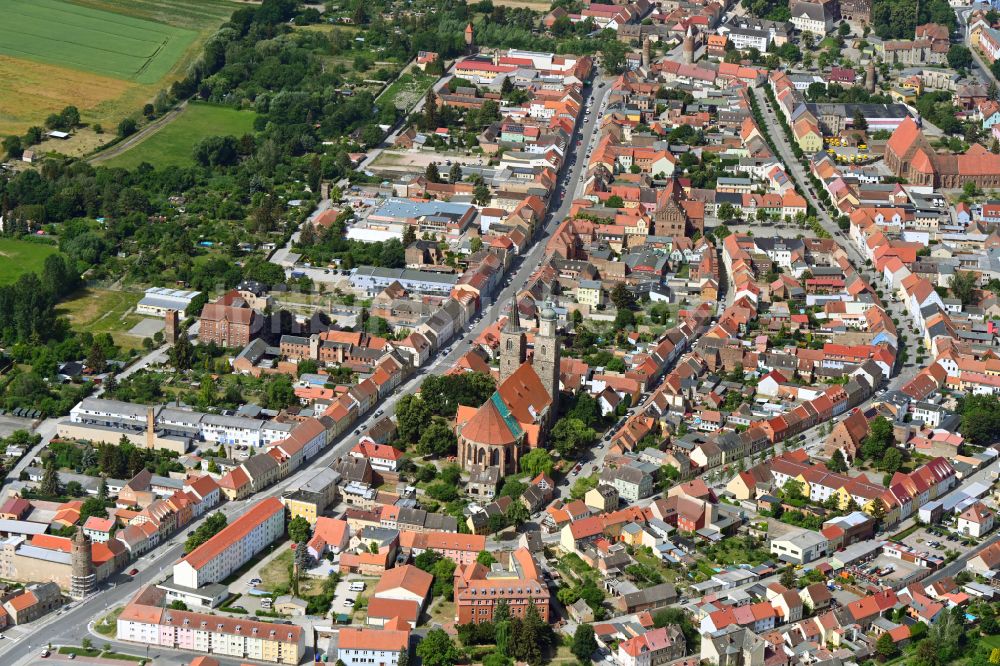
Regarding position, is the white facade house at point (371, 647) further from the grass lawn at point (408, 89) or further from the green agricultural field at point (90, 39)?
the green agricultural field at point (90, 39)

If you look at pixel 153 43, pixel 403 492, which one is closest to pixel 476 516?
pixel 403 492

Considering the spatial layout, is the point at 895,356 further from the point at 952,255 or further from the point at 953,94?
the point at 953,94

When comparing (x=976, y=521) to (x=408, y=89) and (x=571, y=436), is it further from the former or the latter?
(x=408, y=89)

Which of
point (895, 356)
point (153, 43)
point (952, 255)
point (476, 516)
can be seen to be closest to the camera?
point (476, 516)

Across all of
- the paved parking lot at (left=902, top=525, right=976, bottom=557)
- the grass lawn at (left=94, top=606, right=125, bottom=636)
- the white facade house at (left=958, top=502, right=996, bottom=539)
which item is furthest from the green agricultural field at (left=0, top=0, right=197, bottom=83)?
the white facade house at (left=958, top=502, right=996, bottom=539)

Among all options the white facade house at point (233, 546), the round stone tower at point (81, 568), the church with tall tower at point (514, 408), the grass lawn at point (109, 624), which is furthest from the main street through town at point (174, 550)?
the church with tall tower at point (514, 408)

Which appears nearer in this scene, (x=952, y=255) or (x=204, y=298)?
(x=204, y=298)

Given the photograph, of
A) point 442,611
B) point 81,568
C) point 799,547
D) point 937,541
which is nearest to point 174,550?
point 81,568
